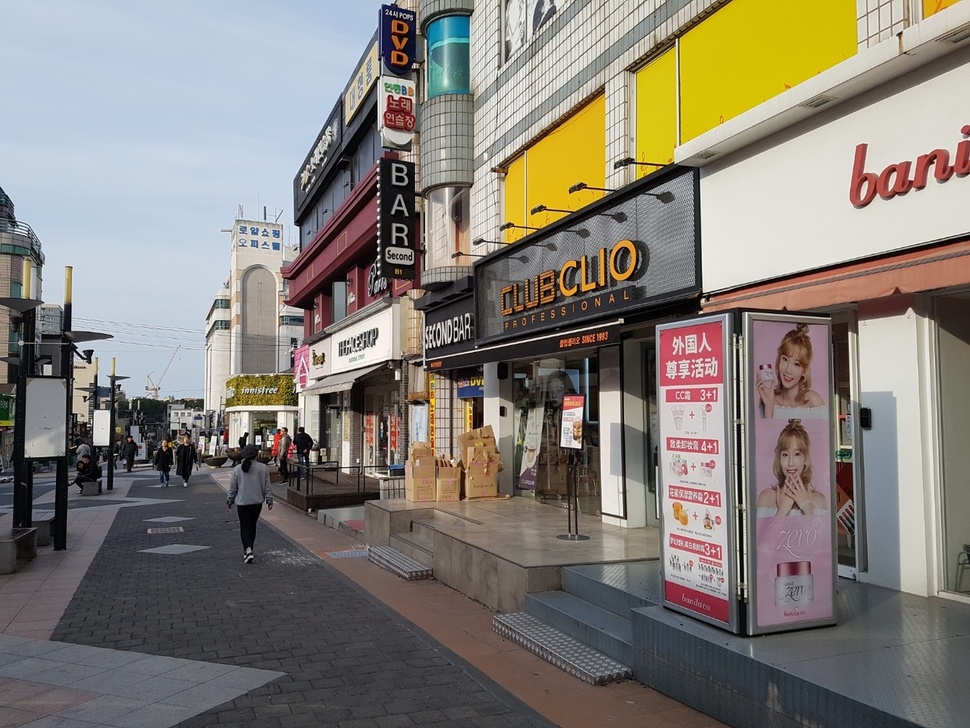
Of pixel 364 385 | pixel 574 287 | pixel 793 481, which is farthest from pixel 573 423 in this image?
pixel 364 385

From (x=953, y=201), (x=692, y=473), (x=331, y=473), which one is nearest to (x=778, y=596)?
(x=692, y=473)

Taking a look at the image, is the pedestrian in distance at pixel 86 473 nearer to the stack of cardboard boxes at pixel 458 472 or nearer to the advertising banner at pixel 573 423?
the stack of cardboard boxes at pixel 458 472

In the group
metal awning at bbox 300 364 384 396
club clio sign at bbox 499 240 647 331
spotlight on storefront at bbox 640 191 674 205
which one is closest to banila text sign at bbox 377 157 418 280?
metal awning at bbox 300 364 384 396

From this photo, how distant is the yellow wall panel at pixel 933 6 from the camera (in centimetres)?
657

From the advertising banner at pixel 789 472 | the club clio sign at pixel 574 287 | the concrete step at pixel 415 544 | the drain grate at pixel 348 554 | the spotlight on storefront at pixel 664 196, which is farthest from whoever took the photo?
the drain grate at pixel 348 554

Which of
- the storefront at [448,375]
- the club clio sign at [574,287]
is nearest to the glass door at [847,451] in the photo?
the club clio sign at [574,287]

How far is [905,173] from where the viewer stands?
21.2ft

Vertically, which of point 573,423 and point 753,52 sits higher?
point 753,52

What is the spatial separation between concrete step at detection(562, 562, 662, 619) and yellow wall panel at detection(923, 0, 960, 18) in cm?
518

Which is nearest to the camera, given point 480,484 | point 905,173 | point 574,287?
point 905,173

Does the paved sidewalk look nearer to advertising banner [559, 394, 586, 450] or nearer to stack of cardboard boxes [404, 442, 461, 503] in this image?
stack of cardboard boxes [404, 442, 461, 503]

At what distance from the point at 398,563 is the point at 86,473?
17.5m

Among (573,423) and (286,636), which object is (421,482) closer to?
(573,423)

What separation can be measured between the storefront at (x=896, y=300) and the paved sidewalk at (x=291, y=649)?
8.53 feet
